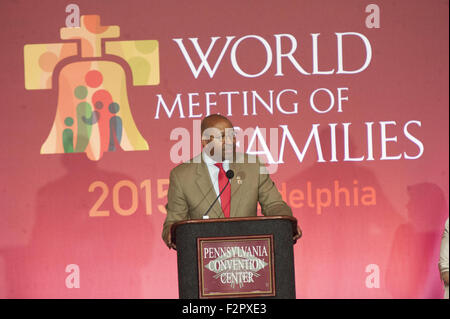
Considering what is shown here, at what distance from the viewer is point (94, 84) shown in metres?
5.68

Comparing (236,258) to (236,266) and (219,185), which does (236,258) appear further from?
(219,185)

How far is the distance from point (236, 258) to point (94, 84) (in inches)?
90.1

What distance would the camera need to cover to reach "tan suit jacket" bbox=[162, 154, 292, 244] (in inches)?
172

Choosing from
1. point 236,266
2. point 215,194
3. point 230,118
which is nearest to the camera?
point 236,266

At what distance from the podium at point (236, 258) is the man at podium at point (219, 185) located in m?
0.49

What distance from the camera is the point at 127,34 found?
5680 mm

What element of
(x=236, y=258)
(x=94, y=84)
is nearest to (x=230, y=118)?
(x=94, y=84)

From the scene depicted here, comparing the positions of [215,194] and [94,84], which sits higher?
[94,84]

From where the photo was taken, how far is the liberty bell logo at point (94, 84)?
223 inches

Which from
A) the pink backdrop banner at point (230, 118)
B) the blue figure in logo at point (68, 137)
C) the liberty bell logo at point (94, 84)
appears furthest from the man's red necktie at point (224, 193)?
the blue figure in logo at point (68, 137)

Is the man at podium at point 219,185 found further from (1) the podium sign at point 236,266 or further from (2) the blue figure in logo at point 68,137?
(2) the blue figure in logo at point 68,137

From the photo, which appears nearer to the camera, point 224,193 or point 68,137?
point 224,193
